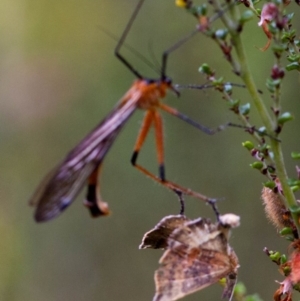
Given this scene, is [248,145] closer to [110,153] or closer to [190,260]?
[190,260]

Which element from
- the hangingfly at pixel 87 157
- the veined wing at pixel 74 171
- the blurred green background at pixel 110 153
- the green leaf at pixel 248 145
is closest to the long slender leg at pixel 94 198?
the hangingfly at pixel 87 157

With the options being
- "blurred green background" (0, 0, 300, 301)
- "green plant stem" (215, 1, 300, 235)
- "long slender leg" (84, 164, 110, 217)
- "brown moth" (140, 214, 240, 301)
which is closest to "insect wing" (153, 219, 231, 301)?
"brown moth" (140, 214, 240, 301)

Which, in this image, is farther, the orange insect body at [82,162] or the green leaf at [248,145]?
the green leaf at [248,145]

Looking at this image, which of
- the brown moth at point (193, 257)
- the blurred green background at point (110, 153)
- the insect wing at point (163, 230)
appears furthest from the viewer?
the blurred green background at point (110, 153)

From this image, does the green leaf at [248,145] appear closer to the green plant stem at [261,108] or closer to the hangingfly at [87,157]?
the green plant stem at [261,108]

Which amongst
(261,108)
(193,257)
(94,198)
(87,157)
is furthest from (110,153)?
(261,108)

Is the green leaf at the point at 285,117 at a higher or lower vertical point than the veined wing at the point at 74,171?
lower

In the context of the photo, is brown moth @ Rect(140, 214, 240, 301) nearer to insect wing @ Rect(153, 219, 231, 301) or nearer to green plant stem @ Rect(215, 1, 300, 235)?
insect wing @ Rect(153, 219, 231, 301)
